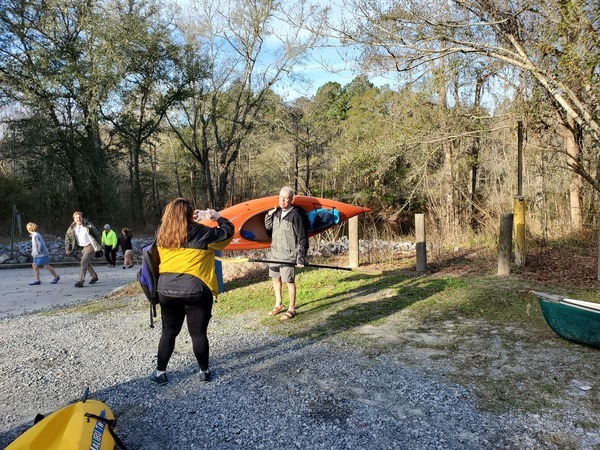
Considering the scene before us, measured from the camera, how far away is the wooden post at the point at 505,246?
804 centimetres

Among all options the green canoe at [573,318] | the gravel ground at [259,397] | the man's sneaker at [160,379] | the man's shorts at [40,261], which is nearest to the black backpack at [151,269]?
the man's sneaker at [160,379]

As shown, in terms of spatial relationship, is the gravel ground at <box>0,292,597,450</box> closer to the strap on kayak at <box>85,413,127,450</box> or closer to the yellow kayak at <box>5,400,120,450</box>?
the strap on kayak at <box>85,413,127,450</box>

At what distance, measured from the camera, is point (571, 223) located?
11.7m

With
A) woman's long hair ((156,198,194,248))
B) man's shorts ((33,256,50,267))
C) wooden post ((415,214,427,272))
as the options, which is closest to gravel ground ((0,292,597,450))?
woman's long hair ((156,198,194,248))

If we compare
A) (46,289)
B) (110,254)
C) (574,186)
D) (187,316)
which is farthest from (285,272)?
(110,254)

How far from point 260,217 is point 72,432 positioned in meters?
5.76

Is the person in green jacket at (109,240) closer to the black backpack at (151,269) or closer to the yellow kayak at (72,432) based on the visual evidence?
the black backpack at (151,269)

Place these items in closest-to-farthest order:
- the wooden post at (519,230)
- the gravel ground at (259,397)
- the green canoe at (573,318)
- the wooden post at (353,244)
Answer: the gravel ground at (259,397) < the green canoe at (573,318) < the wooden post at (519,230) < the wooden post at (353,244)

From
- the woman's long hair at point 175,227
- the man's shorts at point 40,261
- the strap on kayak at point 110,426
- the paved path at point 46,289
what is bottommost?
the paved path at point 46,289

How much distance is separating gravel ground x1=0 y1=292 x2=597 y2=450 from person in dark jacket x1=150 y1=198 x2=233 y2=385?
520mm

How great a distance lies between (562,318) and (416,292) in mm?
2790

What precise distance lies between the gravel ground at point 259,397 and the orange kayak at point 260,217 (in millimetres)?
2579

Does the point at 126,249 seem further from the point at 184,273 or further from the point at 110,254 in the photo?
the point at 184,273

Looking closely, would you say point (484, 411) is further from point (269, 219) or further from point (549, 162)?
point (549, 162)
